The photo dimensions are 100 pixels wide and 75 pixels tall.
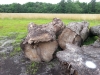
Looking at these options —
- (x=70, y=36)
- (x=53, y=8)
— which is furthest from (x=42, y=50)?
(x=53, y=8)

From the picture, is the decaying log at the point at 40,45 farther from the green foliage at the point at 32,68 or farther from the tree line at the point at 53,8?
the tree line at the point at 53,8

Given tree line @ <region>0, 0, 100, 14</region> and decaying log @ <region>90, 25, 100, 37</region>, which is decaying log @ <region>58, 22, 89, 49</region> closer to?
decaying log @ <region>90, 25, 100, 37</region>

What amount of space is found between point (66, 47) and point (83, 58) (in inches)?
24.4

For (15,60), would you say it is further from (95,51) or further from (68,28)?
(95,51)

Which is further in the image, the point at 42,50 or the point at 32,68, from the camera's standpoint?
the point at 42,50

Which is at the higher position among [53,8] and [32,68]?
[32,68]

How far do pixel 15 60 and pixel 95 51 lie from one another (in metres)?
2.08

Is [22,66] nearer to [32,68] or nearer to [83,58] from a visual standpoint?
[32,68]

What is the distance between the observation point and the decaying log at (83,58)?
3.39 meters

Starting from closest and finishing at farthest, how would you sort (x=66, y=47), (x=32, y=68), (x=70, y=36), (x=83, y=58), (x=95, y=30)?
(x=83, y=58)
(x=66, y=47)
(x=32, y=68)
(x=70, y=36)
(x=95, y=30)

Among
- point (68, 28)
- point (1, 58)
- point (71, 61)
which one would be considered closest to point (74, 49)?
point (71, 61)

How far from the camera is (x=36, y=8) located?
1203 inches

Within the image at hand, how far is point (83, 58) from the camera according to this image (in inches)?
148

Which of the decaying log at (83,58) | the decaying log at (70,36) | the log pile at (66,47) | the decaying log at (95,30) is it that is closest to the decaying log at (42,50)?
the log pile at (66,47)
